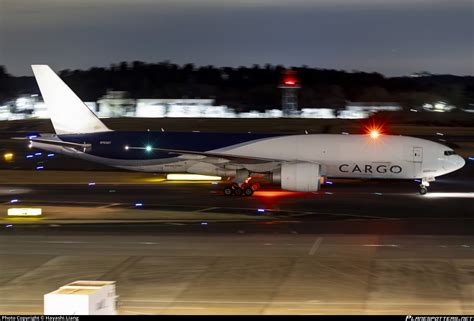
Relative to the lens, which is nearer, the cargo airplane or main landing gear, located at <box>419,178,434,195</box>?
main landing gear, located at <box>419,178,434,195</box>

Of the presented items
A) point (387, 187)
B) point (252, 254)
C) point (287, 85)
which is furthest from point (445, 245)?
point (287, 85)

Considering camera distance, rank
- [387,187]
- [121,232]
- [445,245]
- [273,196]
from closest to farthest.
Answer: [445,245] → [121,232] → [273,196] → [387,187]

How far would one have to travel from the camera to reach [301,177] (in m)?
37.6

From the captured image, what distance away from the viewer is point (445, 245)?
2578 centimetres

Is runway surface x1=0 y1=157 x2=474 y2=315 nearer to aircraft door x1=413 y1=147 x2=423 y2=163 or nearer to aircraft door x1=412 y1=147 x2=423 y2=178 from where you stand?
aircraft door x1=412 y1=147 x2=423 y2=178

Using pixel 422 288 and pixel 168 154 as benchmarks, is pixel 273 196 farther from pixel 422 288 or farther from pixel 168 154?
pixel 422 288

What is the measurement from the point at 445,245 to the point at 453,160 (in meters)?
15.2

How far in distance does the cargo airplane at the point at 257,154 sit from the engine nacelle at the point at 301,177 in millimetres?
378

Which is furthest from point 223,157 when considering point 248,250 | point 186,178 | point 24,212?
point 248,250

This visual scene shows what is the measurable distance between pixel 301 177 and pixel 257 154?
13.3 feet

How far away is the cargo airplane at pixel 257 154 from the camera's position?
39969mm

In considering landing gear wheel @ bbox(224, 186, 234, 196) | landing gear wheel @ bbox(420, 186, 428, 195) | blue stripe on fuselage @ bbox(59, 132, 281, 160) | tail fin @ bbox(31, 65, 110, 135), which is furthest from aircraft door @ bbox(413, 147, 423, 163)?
tail fin @ bbox(31, 65, 110, 135)

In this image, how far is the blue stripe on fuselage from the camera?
41375 millimetres

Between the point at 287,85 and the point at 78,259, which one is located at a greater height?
the point at 287,85
